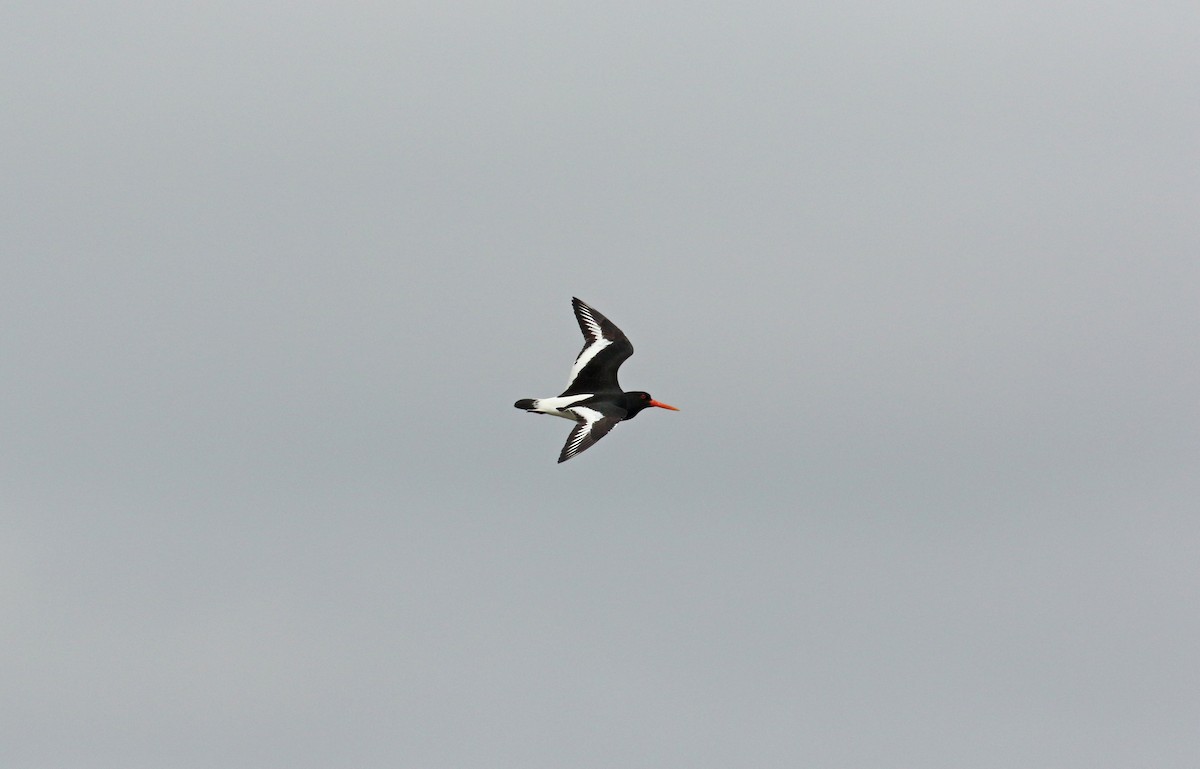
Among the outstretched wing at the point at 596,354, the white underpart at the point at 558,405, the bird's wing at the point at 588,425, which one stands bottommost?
the bird's wing at the point at 588,425

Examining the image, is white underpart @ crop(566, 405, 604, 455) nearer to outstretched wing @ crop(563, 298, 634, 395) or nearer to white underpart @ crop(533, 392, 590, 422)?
white underpart @ crop(533, 392, 590, 422)

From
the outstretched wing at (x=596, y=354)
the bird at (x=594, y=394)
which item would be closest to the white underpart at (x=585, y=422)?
the bird at (x=594, y=394)

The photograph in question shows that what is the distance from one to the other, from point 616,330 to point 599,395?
9.82ft

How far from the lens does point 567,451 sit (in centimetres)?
3145

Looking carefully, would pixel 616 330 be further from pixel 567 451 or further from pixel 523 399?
pixel 567 451

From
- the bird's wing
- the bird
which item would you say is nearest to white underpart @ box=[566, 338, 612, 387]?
the bird

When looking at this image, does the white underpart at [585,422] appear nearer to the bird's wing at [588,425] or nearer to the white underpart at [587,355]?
the bird's wing at [588,425]

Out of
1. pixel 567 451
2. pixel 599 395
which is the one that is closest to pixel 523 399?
pixel 599 395

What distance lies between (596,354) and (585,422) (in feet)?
14.2

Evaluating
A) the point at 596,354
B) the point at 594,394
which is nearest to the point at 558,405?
the point at 594,394

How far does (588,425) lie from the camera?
1309 inches

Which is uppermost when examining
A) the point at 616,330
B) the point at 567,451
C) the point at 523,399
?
the point at 616,330

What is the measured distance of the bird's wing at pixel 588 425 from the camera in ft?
104

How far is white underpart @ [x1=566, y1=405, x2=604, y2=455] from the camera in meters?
31.9
